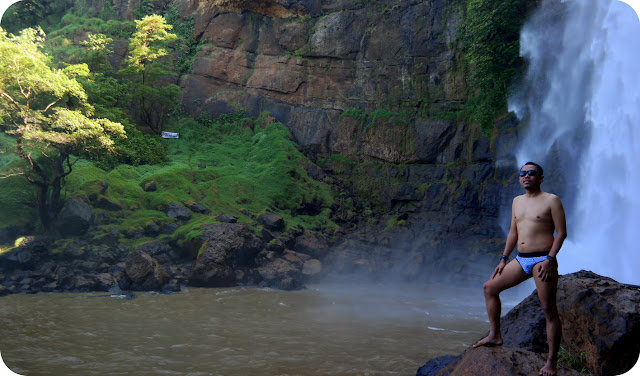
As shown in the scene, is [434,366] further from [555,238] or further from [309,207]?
[309,207]

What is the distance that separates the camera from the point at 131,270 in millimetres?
13469

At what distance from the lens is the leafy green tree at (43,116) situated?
12.8m

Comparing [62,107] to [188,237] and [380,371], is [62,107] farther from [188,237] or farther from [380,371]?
[380,371]

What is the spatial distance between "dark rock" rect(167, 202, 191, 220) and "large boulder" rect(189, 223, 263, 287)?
7.22ft

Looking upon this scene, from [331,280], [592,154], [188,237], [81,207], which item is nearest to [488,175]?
[592,154]

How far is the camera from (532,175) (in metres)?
4.45

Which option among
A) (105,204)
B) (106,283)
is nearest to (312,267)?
(106,283)

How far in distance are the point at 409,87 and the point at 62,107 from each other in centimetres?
1572

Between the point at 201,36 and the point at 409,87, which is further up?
the point at 201,36

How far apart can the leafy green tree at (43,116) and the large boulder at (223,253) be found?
14.9 feet

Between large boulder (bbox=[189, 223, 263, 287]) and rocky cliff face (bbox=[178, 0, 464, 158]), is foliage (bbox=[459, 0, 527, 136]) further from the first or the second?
large boulder (bbox=[189, 223, 263, 287])

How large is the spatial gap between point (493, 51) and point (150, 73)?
17.0 m

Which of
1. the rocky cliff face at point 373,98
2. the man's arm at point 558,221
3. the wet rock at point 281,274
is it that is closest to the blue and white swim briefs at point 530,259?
the man's arm at point 558,221

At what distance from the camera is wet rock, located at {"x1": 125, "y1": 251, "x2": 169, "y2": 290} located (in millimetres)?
13384
